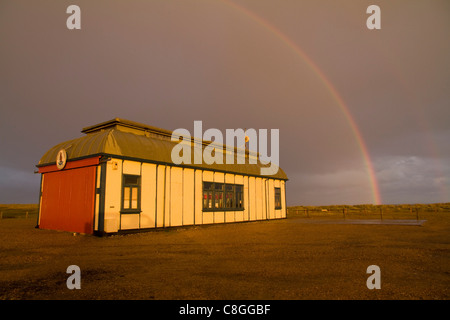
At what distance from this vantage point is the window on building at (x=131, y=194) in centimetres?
1559

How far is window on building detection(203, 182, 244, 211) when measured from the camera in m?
21.1

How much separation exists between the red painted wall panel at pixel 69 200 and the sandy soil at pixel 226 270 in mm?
3564

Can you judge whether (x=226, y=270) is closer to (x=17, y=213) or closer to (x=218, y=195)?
(x=218, y=195)

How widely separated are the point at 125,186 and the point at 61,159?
5.05 m

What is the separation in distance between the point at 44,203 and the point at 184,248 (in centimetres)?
1285

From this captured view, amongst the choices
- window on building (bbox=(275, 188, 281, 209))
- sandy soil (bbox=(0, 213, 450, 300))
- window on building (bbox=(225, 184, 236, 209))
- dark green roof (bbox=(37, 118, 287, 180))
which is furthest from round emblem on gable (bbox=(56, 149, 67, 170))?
window on building (bbox=(275, 188, 281, 209))

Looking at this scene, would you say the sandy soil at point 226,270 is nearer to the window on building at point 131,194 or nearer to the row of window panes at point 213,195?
the window on building at point 131,194

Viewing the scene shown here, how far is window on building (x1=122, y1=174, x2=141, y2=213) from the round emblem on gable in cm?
444

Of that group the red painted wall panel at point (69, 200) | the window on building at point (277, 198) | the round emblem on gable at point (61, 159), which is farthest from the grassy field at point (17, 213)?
the window on building at point (277, 198)

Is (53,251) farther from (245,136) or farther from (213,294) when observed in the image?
(245,136)

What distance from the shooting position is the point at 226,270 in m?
7.36

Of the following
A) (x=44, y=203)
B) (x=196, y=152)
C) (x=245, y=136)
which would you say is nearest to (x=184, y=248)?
(x=196, y=152)

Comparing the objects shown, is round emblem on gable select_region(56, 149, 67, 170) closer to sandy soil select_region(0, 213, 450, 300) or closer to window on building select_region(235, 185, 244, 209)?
sandy soil select_region(0, 213, 450, 300)

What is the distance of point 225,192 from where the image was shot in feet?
74.4
